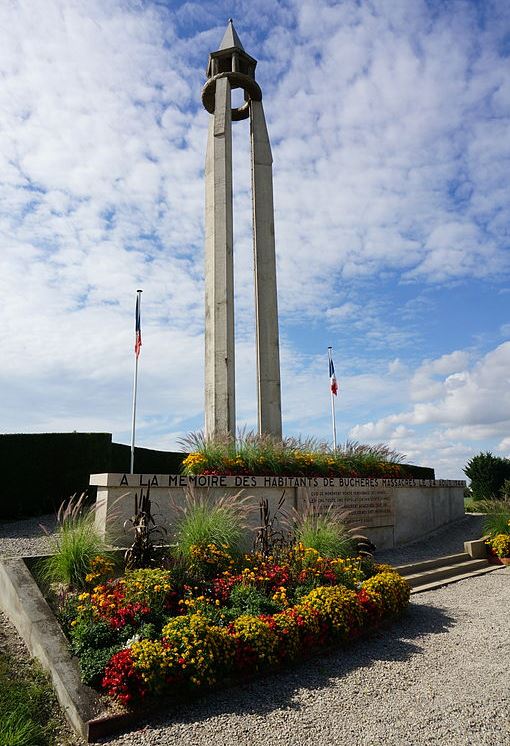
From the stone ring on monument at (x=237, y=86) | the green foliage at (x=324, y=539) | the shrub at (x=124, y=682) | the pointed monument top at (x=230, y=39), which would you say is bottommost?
the shrub at (x=124, y=682)

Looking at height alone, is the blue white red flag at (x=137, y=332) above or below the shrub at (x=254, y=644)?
above

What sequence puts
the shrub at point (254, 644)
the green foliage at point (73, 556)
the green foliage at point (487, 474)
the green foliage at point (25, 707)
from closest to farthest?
1. the green foliage at point (25, 707)
2. the shrub at point (254, 644)
3. the green foliage at point (73, 556)
4. the green foliage at point (487, 474)

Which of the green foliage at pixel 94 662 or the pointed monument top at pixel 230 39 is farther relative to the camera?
the pointed monument top at pixel 230 39

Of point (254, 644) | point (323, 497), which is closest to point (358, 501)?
point (323, 497)

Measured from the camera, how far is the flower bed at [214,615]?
4.36 meters

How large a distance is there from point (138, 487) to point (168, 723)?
13.2 ft

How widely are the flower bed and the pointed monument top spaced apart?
13.5m

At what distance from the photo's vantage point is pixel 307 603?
5684mm

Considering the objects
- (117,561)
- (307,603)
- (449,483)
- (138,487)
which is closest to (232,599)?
(307,603)

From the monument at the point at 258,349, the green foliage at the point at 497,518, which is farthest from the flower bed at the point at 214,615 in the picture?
the green foliage at the point at 497,518

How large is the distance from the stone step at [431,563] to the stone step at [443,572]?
41mm

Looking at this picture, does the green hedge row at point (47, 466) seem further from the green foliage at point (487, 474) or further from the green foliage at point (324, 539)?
the green foliage at point (487, 474)

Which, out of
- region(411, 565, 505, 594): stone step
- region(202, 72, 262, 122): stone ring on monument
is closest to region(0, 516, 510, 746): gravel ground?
region(411, 565, 505, 594): stone step

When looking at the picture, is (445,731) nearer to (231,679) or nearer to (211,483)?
Result: (231,679)
